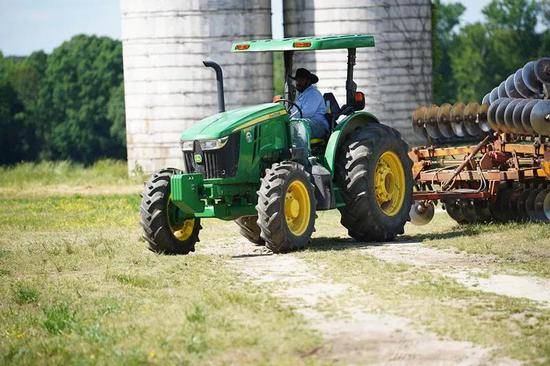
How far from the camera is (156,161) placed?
32.8 m

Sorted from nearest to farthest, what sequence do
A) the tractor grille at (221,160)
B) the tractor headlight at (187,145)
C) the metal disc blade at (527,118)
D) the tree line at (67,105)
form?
the tractor grille at (221,160) < the tractor headlight at (187,145) < the metal disc blade at (527,118) < the tree line at (67,105)

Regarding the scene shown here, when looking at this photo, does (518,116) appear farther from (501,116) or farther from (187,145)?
(187,145)

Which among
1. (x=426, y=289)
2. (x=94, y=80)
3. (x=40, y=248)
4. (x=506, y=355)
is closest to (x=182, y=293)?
(x=426, y=289)

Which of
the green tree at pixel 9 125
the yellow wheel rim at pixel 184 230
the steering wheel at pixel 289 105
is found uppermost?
the steering wheel at pixel 289 105

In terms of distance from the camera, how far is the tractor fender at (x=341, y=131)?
16844 mm

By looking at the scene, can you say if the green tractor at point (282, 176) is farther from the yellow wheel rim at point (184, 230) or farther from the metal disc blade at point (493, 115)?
the metal disc blade at point (493, 115)

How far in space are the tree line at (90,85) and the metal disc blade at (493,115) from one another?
4968 cm

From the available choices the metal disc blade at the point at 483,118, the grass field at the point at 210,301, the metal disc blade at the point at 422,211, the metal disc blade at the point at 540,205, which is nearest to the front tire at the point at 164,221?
the grass field at the point at 210,301

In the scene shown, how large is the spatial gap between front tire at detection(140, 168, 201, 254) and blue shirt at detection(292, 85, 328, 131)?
5.92 feet

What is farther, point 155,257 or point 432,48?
point 432,48

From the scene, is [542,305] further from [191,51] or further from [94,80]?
[94,80]

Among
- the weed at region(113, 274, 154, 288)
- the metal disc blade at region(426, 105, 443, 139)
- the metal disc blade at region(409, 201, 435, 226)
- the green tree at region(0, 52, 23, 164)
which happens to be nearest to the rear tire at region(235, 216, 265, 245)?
the metal disc blade at region(409, 201, 435, 226)

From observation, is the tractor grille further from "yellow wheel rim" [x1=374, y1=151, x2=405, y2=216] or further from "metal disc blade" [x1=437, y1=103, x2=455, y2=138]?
"metal disc blade" [x1=437, y1=103, x2=455, y2=138]

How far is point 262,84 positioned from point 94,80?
4663 centimetres
